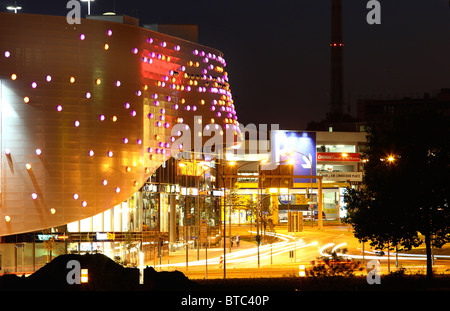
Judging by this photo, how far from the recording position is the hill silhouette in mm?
25953

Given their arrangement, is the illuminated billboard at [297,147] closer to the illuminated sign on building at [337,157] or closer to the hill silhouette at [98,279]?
the illuminated sign on building at [337,157]

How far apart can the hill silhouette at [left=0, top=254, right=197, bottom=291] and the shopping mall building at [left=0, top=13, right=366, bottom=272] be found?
21033 mm

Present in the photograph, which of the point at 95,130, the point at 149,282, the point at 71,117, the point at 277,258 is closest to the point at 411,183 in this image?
the point at 149,282

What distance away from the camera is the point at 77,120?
51.3 m

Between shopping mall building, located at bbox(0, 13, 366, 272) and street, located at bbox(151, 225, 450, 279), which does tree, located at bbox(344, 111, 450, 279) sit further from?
shopping mall building, located at bbox(0, 13, 366, 272)

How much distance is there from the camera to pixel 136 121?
54438 millimetres

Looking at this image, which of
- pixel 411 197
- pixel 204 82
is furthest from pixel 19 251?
pixel 411 197

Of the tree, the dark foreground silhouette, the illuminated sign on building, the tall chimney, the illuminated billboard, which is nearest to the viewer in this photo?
the dark foreground silhouette

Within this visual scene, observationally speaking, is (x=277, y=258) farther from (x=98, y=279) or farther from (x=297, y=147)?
(x=297, y=147)

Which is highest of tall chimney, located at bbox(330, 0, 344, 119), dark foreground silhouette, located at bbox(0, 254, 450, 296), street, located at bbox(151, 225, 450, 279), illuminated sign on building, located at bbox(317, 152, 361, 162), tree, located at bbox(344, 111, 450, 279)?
tall chimney, located at bbox(330, 0, 344, 119)

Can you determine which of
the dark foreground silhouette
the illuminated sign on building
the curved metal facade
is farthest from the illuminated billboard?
the dark foreground silhouette

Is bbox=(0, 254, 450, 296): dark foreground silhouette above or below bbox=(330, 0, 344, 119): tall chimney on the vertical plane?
below

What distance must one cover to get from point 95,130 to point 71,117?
201cm
